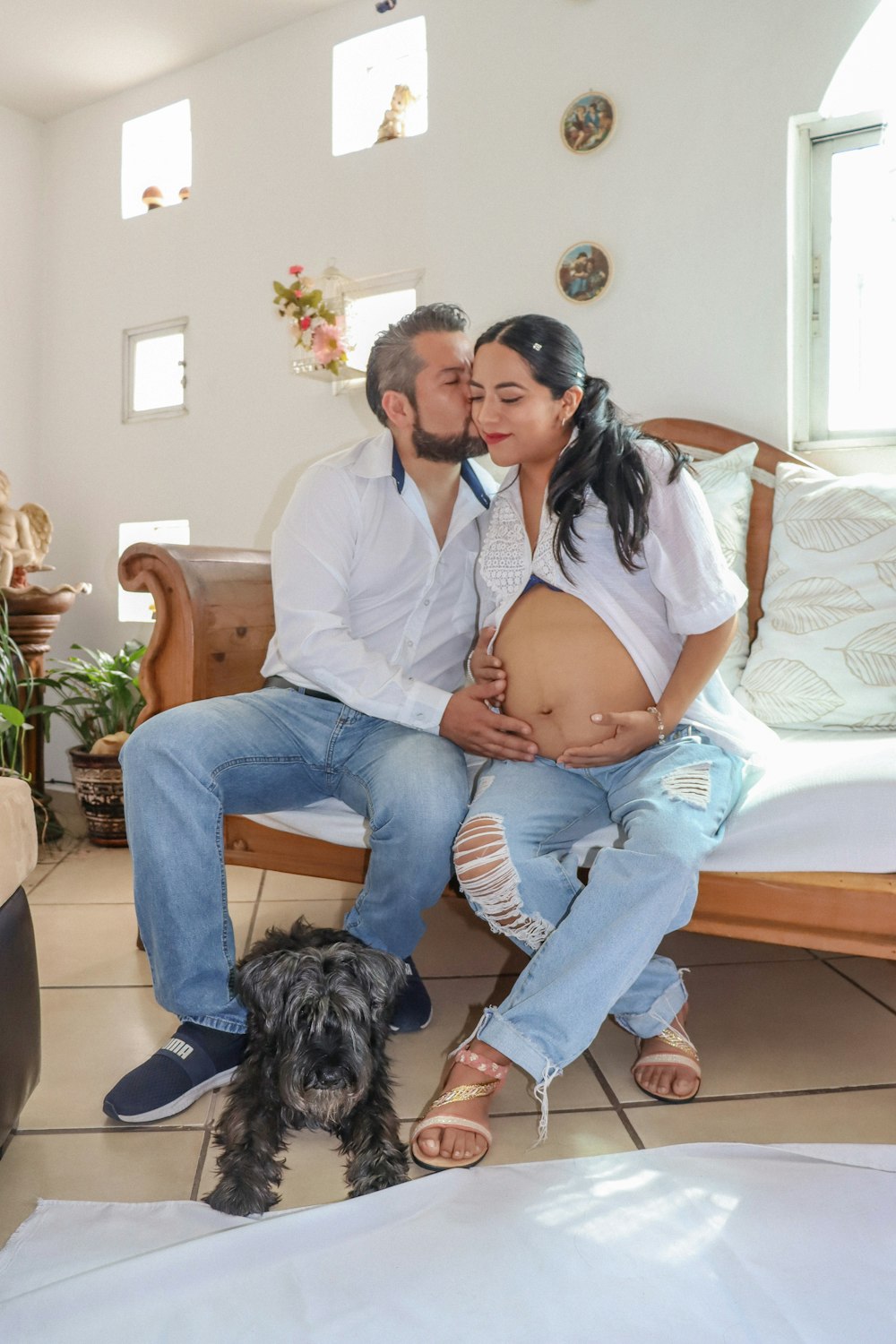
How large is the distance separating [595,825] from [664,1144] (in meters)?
0.48

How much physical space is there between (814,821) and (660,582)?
1.47ft

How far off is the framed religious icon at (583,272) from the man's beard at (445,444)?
1.16 metres

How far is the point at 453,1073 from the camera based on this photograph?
1.41 meters

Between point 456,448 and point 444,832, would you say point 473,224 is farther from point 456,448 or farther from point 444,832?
point 444,832

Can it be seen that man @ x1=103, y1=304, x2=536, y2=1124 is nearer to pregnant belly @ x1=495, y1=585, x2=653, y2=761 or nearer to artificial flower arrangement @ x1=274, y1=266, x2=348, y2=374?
pregnant belly @ x1=495, y1=585, x2=653, y2=761

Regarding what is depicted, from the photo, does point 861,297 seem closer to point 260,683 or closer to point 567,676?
point 567,676

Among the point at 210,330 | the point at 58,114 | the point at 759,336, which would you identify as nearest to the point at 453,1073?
the point at 759,336

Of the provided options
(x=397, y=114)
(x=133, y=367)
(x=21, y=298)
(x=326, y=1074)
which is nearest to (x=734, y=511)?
(x=326, y=1074)

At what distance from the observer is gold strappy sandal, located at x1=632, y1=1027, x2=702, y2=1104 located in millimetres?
1535

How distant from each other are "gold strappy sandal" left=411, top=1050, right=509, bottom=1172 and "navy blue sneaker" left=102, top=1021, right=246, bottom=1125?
356 mm

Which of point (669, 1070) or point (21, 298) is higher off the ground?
point (21, 298)

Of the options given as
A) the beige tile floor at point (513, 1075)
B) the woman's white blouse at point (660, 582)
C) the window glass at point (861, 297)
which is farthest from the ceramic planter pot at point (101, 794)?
the window glass at point (861, 297)

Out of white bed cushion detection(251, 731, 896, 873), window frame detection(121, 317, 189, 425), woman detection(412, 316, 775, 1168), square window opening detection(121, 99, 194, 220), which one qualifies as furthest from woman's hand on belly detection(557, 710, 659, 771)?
square window opening detection(121, 99, 194, 220)

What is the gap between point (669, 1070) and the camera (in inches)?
61.4
